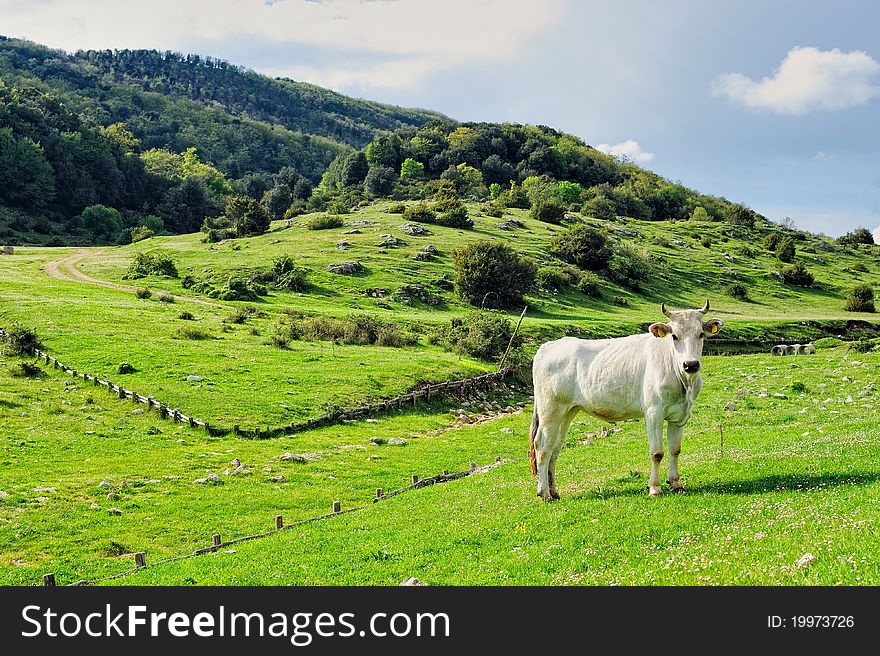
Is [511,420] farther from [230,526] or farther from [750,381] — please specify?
[230,526]

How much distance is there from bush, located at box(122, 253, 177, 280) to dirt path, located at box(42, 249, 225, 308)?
3725 mm

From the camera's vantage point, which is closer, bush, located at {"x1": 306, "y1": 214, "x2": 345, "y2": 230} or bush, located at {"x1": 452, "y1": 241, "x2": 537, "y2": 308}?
bush, located at {"x1": 452, "y1": 241, "x2": 537, "y2": 308}

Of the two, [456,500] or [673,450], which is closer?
[673,450]

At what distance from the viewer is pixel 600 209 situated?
471 feet

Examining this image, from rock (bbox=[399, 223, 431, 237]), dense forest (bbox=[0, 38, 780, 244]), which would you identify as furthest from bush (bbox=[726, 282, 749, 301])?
rock (bbox=[399, 223, 431, 237])

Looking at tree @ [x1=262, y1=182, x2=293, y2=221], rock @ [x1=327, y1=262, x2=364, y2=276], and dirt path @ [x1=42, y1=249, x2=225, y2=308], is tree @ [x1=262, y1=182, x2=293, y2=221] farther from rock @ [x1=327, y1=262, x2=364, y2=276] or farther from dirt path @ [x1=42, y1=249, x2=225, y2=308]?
rock @ [x1=327, y1=262, x2=364, y2=276]

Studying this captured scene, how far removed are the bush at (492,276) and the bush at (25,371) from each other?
43537mm

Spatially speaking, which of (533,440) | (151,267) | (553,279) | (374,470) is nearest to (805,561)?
(533,440)

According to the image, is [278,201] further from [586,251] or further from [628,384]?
[628,384]

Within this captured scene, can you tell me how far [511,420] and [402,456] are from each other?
10563 mm

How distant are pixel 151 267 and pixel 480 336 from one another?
4630 centimetres

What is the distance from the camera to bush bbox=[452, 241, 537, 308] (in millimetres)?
72188

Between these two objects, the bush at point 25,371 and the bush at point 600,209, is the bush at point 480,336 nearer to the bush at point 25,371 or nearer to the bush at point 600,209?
the bush at point 25,371

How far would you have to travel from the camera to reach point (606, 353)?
15922 millimetres
